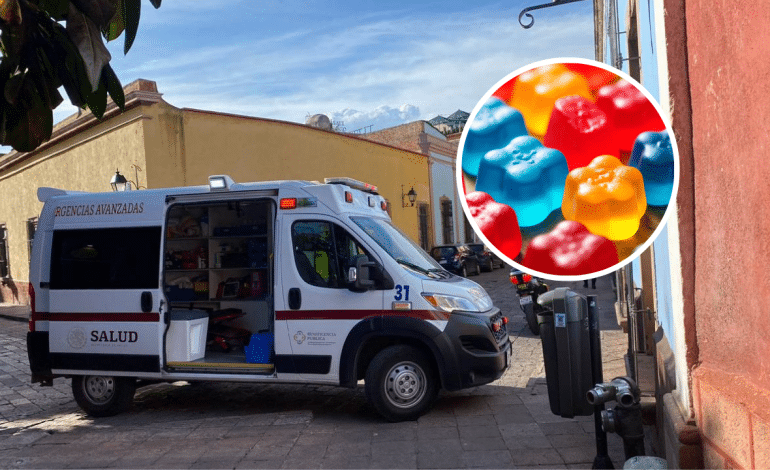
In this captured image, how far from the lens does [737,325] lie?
3441mm

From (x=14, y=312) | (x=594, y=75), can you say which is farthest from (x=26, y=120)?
(x=14, y=312)

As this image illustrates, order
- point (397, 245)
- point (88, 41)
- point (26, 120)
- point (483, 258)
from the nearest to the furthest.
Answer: point (88, 41) < point (26, 120) < point (397, 245) < point (483, 258)

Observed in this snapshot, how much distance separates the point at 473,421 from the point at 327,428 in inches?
52.9

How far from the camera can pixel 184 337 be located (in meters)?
7.85

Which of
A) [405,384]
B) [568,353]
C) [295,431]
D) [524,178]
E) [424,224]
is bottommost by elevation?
[295,431]

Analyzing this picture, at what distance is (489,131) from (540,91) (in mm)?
215

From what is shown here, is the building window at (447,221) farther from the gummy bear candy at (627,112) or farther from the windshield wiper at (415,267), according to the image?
the gummy bear candy at (627,112)

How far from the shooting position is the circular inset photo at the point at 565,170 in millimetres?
2186

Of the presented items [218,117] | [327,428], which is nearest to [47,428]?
[327,428]

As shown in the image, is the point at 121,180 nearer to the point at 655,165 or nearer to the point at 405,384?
the point at 405,384

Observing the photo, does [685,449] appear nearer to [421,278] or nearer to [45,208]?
[421,278]

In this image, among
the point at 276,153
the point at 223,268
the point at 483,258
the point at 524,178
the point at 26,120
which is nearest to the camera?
the point at 524,178

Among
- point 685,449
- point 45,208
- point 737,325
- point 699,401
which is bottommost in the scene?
point 685,449

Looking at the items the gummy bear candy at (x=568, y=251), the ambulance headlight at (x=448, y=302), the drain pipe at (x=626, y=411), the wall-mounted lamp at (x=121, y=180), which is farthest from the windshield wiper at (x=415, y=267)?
the wall-mounted lamp at (x=121, y=180)
